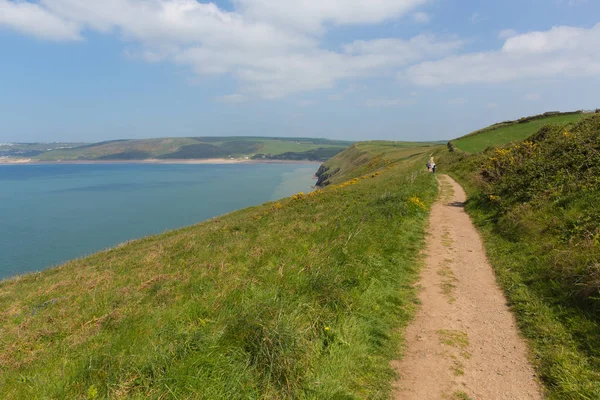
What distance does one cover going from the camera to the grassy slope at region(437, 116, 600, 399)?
4.92 m

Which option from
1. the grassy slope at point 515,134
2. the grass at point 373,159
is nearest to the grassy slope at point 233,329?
the grassy slope at point 515,134

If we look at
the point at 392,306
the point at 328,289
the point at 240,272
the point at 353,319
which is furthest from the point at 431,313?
the point at 240,272

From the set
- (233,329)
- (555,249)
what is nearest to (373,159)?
(555,249)

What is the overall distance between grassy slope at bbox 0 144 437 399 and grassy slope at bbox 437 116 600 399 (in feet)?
7.79

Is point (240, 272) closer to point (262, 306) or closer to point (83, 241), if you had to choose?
point (262, 306)

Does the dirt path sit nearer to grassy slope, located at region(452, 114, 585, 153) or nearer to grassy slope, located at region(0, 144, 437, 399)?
grassy slope, located at region(0, 144, 437, 399)

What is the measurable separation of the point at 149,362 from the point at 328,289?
11.8 feet

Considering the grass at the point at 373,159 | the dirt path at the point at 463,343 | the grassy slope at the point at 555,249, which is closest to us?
the dirt path at the point at 463,343

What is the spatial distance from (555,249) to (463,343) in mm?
4444

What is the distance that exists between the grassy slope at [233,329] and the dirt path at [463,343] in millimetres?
405

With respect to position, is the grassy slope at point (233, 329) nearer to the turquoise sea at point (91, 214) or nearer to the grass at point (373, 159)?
the turquoise sea at point (91, 214)

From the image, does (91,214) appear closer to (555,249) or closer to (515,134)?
(515,134)

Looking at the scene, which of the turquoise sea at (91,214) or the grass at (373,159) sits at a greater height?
the grass at (373,159)

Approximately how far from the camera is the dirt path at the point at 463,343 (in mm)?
4637
